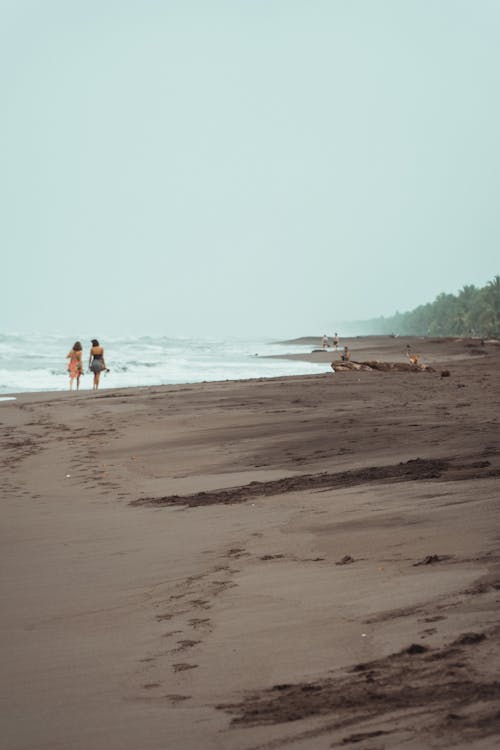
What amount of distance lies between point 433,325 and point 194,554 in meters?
166

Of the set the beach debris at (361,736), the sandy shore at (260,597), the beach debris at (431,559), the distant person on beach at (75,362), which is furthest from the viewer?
the distant person on beach at (75,362)

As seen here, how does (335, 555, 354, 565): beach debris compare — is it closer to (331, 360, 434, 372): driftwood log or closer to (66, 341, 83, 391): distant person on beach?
(331, 360, 434, 372): driftwood log

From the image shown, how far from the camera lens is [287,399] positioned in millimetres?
18594

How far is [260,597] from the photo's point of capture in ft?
15.7

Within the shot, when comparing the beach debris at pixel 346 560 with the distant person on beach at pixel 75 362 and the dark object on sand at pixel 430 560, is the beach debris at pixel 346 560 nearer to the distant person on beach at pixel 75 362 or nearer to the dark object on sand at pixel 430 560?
the dark object on sand at pixel 430 560

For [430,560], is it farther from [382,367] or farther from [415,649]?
[382,367]

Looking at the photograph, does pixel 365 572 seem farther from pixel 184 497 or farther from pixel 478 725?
pixel 184 497

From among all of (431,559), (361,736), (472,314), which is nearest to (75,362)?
(431,559)

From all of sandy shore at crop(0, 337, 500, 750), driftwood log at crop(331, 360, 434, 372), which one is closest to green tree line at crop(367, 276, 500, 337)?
driftwood log at crop(331, 360, 434, 372)

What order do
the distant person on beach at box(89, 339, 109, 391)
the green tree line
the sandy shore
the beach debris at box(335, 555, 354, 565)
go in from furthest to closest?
the green tree line → the distant person on beach at box(89, 339, 109, 391) → the beach debris at box(335, 555, 354, 565) → the sandy shore

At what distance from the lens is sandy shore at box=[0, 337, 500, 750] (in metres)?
3.16

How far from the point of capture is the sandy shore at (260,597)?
10.4 ft

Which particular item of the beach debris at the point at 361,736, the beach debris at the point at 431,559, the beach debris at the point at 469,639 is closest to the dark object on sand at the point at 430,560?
the beach debris at the point at 431,559

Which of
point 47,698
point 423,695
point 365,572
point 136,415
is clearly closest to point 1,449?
point 136,415
